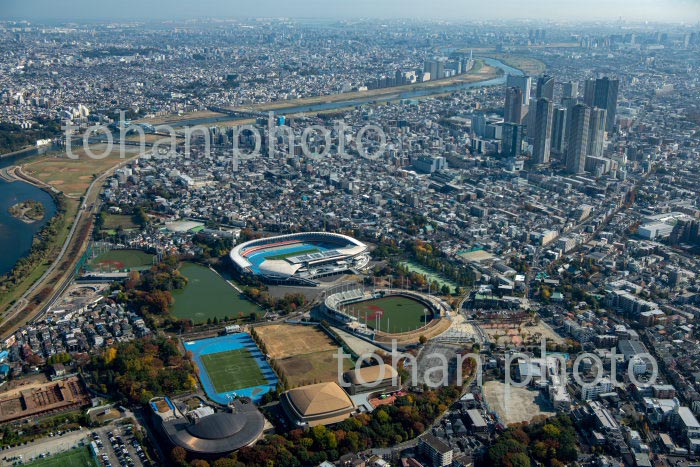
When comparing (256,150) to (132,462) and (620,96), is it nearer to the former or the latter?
(132,462)

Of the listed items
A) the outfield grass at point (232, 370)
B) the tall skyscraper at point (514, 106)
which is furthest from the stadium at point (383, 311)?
the tall skyscraper at point (514, 106)

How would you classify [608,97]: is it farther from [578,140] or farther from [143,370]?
[143,370]

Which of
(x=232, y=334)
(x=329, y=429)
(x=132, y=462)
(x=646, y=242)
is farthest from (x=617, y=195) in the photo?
(x=132, y=462)

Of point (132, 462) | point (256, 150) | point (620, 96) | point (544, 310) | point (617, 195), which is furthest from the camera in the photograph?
point (620, 96)

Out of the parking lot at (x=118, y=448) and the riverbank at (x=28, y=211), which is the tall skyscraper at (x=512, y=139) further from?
the parking lot at (x=118, y=448)

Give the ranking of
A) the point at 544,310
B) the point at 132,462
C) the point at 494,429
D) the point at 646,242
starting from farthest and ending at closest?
the point at 646,242
the point at 544,310
the point at 494,429
the point at 132,462

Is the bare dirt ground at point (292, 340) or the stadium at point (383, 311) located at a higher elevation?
the stadium at point (383, 311)

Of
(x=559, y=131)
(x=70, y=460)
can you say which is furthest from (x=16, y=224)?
(x=559, y=131)
